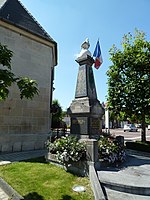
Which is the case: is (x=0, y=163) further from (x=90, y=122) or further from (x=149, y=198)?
(x=149, y=198)

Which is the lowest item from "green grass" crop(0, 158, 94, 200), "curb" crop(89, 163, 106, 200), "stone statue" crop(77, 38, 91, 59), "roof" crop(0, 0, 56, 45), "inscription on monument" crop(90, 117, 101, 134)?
"green grass" crop(0, 158, 94, 200)

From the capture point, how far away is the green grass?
469cm

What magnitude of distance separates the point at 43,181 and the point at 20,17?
11688 mm

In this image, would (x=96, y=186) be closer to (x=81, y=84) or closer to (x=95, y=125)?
(x=95, y=125)

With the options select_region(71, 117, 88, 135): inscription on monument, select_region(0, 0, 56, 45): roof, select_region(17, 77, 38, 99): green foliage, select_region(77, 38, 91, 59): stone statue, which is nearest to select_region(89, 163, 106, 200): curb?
select_region(71, 117, 88, 135): inscription on monument

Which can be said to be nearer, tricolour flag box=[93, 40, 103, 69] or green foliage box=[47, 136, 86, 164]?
green foliage box=[47, 136, 86, 164]

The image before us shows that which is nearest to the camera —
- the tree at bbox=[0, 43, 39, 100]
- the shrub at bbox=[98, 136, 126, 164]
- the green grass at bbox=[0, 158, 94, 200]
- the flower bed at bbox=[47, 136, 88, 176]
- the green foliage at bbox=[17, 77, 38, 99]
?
the tree at bbox=[0, 43, 39, 100]

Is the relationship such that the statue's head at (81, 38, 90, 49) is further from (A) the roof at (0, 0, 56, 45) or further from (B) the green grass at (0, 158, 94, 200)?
(B) the green grass at (0, 158, 94, 200)

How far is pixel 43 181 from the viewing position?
18.4ft

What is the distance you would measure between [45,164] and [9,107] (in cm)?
498

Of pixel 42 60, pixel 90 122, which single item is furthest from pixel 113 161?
pixel 42 60

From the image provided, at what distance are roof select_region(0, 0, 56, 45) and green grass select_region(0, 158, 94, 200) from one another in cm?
917

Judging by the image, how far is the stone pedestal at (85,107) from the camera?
27.4 ft

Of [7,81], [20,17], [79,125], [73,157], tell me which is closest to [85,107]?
[79,125]
